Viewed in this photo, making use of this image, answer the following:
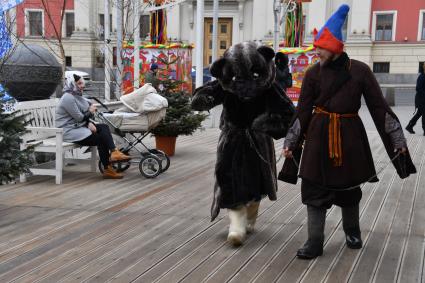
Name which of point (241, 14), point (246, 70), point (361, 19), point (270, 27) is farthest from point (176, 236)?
point (241, 14)

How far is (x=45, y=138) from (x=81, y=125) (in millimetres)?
597

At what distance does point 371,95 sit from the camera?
4133mm

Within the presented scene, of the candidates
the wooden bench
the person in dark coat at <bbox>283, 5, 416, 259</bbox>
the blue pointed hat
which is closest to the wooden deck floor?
the wooden bench

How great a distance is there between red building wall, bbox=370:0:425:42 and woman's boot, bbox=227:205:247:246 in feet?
104

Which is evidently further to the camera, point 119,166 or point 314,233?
point 119,166

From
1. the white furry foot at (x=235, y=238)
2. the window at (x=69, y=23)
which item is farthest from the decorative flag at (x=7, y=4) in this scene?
the window at (x=69, y=23)

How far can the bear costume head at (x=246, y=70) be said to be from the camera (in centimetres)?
452

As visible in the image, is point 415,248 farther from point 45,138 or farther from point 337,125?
point 45,138

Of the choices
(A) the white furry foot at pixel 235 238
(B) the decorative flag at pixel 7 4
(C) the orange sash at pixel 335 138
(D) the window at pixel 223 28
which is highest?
(D) the window at pixel 223 28

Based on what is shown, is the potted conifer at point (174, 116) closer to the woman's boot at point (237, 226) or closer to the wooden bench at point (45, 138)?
the wooden bench at point (45, 138)

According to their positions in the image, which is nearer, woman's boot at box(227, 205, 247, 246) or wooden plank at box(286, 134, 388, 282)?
wooden plank at box(286, 134, 388, 282)

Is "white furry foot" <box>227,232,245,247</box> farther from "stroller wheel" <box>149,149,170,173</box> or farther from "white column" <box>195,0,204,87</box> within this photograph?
"white column" <box>195,0,204,87</box>

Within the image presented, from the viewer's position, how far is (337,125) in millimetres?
4129

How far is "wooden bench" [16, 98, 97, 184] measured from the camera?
6949 millimetres
